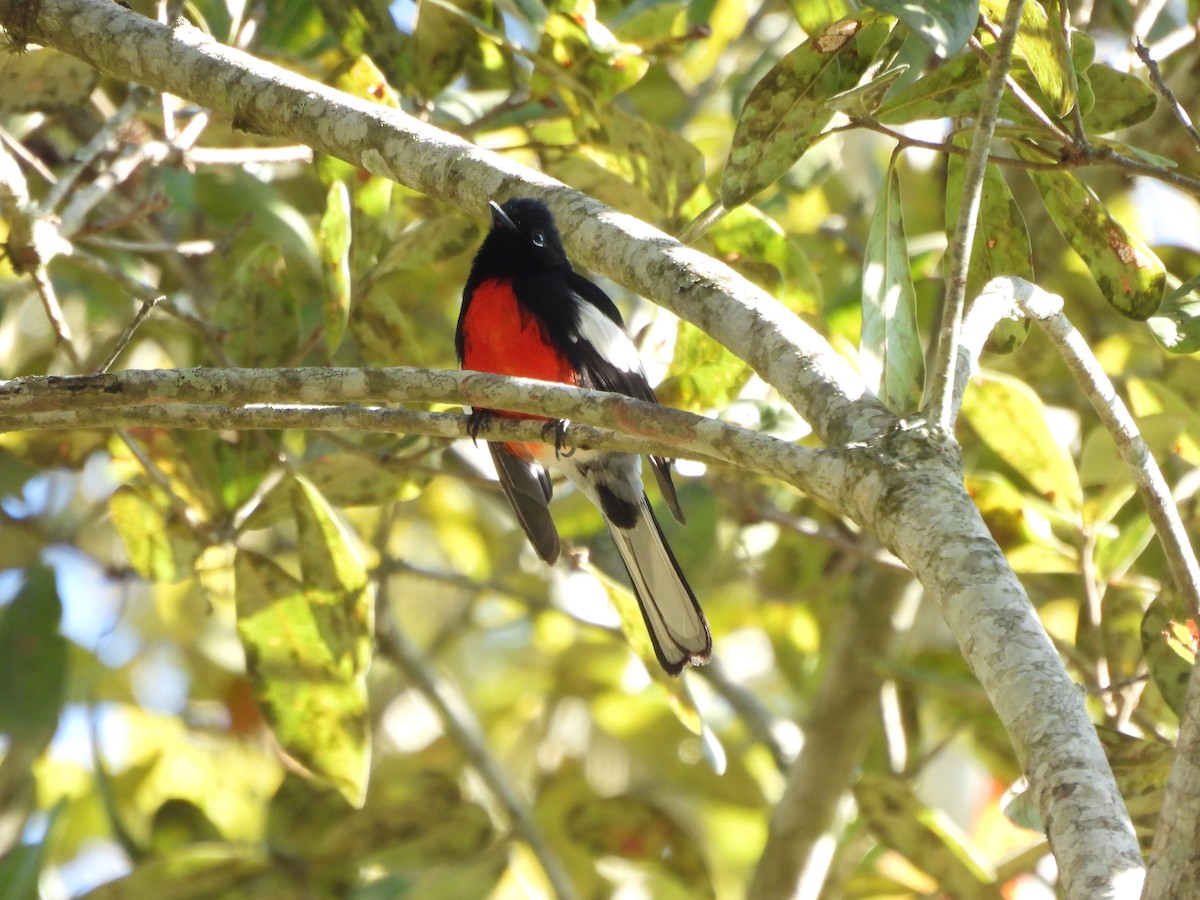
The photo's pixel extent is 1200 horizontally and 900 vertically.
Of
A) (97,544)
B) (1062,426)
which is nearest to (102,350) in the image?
(97,544)

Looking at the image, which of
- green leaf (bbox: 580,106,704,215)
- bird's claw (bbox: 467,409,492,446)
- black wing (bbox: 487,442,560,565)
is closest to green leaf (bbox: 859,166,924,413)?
bird's claw (bbox: 467,409,492,446)

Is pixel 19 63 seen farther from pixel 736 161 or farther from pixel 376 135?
pixel 736 161

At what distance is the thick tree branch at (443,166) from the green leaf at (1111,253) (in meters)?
0.61

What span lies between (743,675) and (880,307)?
187 inches

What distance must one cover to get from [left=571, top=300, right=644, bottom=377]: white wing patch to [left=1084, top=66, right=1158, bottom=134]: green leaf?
145cm

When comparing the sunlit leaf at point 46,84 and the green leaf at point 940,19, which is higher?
the sunlit leaf at point 46,84

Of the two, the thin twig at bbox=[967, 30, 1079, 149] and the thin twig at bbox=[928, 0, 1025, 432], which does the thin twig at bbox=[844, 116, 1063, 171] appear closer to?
the thin twig at bbox=[967, 30, 1079, 149]

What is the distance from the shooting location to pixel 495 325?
12.6 feet

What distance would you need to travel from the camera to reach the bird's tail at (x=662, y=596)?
11.3 feet

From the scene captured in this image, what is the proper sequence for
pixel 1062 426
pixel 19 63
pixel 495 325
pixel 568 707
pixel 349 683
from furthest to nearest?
pixel 568 707 → pixel 1062 426 → pixel 495 325 → pixel 19 63 → pixel 349 683

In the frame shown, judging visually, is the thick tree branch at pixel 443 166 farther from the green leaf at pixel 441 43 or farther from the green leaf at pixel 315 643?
the green leaf at pixel 441 43

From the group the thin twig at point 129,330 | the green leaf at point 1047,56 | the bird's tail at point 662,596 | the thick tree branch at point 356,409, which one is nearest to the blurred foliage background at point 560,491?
the green leaf at point 1047,56

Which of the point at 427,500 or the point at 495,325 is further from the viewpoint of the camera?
the point at 427,500

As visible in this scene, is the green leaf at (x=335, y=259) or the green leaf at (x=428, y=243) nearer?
the green leaf at (x=335, y=259)
